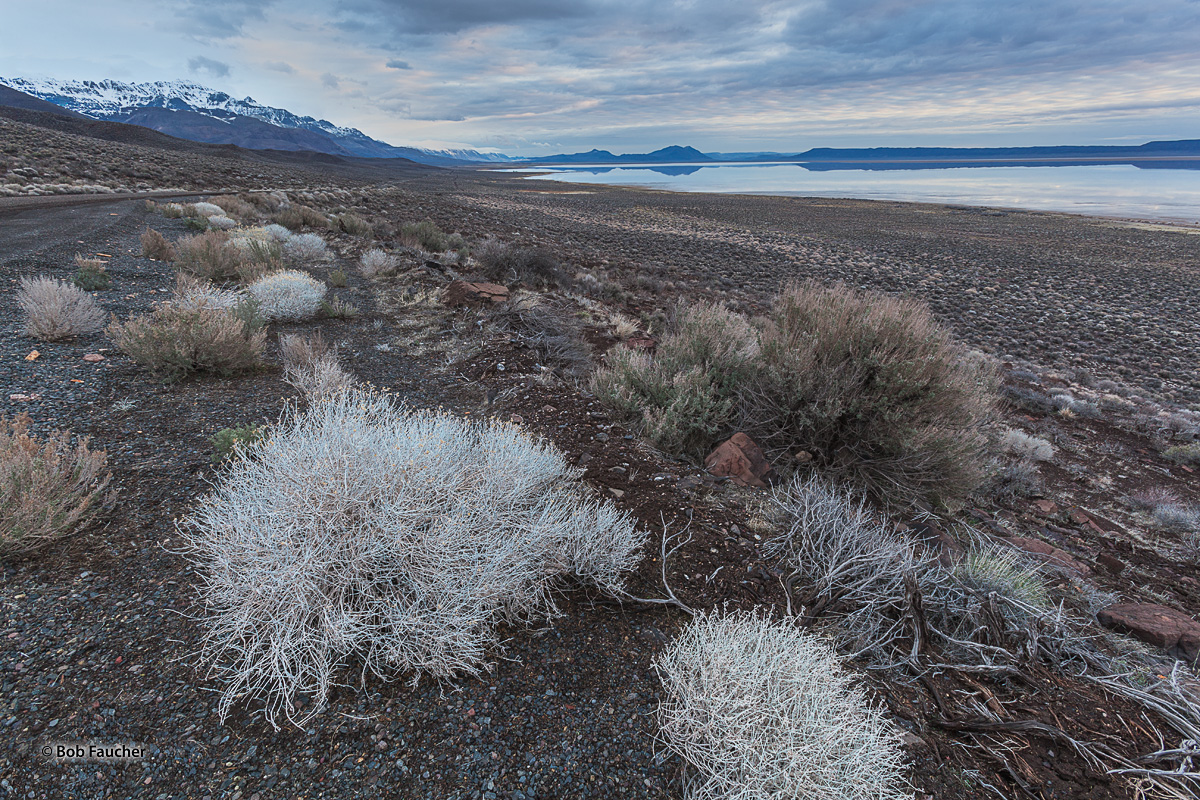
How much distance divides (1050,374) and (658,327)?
314 inches

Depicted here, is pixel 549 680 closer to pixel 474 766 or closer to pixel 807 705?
pixel 474 766

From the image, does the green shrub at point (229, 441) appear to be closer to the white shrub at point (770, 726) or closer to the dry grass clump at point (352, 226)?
the white shrub at point (770, 726)

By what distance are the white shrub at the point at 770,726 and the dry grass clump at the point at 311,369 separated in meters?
3.34

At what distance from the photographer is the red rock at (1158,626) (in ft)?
9.07

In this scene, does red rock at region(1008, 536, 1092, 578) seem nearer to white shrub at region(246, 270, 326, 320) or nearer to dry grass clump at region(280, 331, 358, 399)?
dry grass clump at region(280, 331, 358, 399)

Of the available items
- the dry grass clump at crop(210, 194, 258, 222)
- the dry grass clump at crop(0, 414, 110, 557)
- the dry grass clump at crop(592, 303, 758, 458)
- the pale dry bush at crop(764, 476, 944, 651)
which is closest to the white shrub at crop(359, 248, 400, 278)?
the dry grass clump at crop(592, 303, 758, 458)

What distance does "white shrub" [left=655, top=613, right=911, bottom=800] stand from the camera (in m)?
1.62

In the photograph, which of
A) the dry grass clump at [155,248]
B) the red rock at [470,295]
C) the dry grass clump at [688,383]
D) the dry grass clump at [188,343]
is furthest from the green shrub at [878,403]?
the dry grass clump at [155,248]

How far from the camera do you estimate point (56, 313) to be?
498 cm

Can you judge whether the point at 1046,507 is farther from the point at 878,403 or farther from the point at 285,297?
the point at 285,297

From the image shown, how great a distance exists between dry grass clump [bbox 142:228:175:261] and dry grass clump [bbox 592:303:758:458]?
9.03 meters

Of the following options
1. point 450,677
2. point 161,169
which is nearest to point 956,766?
point 450,677

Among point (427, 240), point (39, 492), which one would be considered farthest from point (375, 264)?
point (39, 492)

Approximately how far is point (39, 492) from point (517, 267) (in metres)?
10.2
